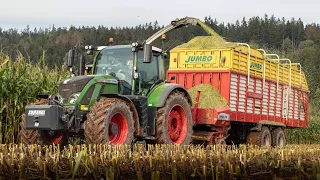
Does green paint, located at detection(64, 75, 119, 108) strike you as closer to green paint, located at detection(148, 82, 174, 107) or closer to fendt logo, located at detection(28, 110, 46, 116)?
fendt logo, located at detection(28, 110, 46, 116)

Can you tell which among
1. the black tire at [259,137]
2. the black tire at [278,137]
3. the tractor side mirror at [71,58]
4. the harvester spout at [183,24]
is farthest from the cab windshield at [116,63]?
the black tire at [278,137]

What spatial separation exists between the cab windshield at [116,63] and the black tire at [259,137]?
16.2ft

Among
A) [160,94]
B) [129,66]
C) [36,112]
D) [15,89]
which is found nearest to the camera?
[36,112]

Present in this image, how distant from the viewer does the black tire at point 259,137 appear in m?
13.0

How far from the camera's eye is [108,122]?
26.2 ft

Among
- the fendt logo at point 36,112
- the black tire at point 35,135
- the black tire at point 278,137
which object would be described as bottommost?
the black tire at point 278,137

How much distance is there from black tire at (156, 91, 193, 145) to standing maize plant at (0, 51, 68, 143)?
280cm

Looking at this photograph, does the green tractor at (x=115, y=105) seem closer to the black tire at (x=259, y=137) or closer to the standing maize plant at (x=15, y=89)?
the standing maize plant at (x=15, y=89)

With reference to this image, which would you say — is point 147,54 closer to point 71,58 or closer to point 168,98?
point 168,98

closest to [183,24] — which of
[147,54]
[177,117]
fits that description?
[177,117]

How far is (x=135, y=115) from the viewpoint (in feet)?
29.1

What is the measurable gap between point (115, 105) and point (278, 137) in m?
7.42

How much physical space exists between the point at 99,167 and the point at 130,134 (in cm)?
417

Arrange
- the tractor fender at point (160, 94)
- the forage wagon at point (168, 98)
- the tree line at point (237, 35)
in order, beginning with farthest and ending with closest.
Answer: the tree line at point (237, 35) < the tractor fender at point (160, 94) < the forage wagon at point (168, 98)
